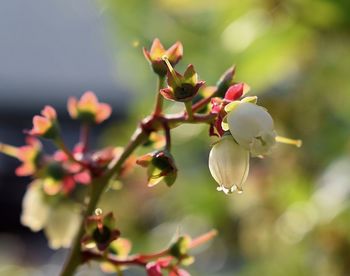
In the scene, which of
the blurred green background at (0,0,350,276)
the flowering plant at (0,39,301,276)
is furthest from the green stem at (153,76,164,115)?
the blurred green background at (0,0,350,276)

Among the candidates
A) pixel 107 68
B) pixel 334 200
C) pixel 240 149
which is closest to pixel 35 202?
pixel 240 149

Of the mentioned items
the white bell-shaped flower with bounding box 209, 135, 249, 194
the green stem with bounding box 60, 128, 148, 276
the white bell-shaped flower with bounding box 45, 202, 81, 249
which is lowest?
the white bell-shaped flower with bounding box 45, 202, 81, 249

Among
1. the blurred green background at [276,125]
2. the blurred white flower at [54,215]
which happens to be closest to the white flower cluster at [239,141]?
the blurred white flower at [54,215]

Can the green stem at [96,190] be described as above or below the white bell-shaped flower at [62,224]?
above

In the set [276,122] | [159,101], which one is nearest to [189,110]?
[159,101]

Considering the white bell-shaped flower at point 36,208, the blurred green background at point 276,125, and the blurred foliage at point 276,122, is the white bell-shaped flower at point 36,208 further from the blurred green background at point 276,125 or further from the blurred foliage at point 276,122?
the blurred foliage at point 276,122

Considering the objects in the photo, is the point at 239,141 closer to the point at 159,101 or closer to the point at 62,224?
the point at 159,101

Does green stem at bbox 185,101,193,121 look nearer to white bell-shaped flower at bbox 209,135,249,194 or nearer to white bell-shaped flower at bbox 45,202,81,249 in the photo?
white bell-shaped flower at bbox 209,135,249,194

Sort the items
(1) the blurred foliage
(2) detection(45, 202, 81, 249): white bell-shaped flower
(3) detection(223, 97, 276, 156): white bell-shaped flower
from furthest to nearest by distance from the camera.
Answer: (1) the blurred foliage
(2) detection(45, 202, 81, 249): white bell-shaped flower
(3) detection(223, 97, 276, 156): white bell-shaped flower
